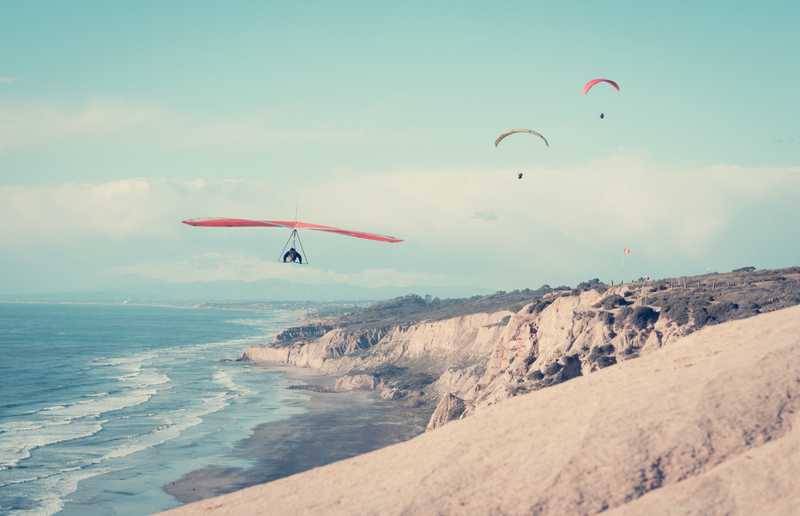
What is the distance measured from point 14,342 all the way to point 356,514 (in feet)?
436

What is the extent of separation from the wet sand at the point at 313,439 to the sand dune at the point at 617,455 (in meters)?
18.6

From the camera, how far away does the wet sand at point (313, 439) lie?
137 feet

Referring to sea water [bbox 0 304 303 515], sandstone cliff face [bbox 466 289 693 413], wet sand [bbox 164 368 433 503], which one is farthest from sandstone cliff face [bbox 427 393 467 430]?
sea water [bbox 0 304 303 515]

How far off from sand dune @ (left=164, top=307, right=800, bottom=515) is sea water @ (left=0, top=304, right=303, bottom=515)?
60.4 ft

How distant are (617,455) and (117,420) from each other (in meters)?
49.3

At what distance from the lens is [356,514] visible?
19641 mm

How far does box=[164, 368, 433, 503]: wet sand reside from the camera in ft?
137

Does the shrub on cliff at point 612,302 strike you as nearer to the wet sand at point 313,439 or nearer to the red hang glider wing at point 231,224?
the wet sand at point 313,439

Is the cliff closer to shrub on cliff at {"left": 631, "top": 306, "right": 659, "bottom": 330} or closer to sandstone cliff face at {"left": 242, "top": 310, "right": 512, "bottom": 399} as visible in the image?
shrub on cliff at {"left": 631, "top": 306, "right": 659, "bottom": 330}

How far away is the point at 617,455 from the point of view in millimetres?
19422

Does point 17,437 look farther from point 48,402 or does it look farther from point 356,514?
point 356,514

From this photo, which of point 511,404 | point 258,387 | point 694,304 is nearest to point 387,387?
point 258,387

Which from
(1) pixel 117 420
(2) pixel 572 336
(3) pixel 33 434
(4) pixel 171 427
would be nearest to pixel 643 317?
(2) pixel 572 336

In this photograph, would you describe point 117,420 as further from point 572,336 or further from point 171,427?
point 572,336
